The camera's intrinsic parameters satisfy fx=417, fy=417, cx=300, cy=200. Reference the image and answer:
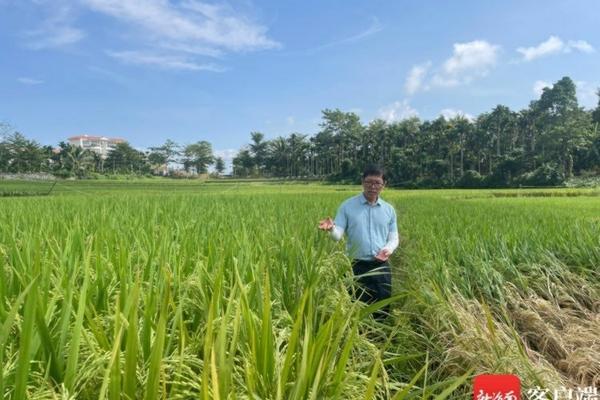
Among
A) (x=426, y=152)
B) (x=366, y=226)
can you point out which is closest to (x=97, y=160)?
(x=426, y=152)

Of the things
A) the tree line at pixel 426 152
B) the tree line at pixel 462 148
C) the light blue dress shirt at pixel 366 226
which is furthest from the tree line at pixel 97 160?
the light blue dress shirt at pixel 366 226

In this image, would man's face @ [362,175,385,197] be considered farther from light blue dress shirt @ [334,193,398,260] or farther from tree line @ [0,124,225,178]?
tree line @ [0,124,225,178]

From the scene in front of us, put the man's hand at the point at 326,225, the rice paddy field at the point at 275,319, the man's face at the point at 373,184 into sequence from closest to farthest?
the rice paddy field at the point at 275,319
the man's hand at the point at 326,225
the man's face at the point at 373,184

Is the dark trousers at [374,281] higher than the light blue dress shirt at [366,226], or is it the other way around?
the light blue dress shirt at [366,226]

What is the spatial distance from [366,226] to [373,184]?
1.15 ft

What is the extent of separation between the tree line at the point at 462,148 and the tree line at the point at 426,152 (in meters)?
0.10

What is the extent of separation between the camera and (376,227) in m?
3.36

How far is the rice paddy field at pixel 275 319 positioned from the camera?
1163mm

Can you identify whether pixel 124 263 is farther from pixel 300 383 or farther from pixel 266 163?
pixel 266 163

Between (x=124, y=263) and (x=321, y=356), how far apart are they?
1148 mm

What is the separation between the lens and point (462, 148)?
4803 cm

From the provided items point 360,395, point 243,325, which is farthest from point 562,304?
point 243,325

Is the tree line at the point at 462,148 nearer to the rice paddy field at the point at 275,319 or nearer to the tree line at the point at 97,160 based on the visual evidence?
the tree line at the point at 97,160

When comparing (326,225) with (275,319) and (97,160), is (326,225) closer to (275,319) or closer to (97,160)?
(275,319)
